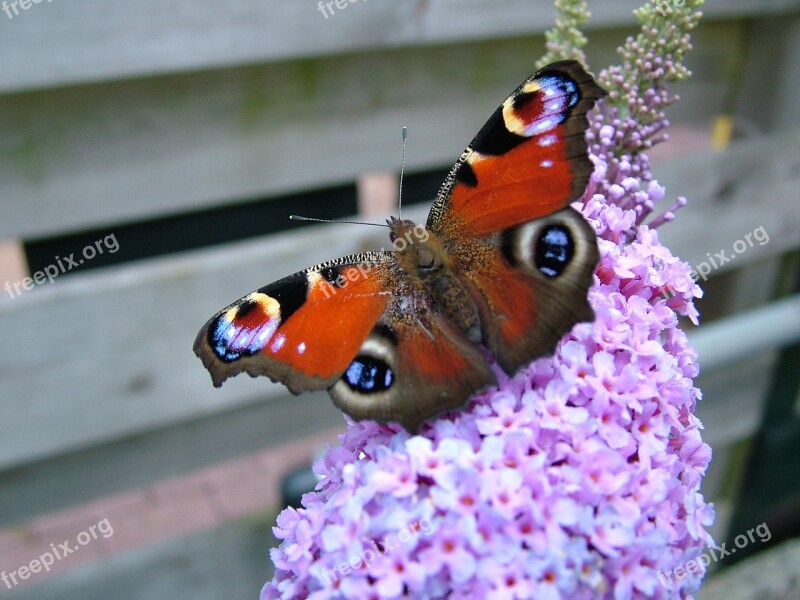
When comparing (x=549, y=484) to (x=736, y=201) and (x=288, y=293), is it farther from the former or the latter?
(x=736, y=201)

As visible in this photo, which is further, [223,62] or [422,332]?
[223,62]

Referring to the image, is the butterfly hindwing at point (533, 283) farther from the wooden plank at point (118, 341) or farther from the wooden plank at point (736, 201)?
the wooden plank at point (736, 201)

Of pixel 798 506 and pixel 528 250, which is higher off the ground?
pixel 528 250

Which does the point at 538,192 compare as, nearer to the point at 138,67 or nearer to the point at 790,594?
the point at 138,67

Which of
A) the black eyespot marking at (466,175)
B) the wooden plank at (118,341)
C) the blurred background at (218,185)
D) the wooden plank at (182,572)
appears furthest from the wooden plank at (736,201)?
the wooden plank at (182,572)

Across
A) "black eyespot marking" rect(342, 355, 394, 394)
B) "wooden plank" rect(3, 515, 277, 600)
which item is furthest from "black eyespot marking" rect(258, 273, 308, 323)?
"wooden plank" rect(3, 515, 277, 600)

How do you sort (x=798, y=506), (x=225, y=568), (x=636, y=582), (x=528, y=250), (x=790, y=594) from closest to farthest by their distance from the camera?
(x=636, y=582) → (x=528, y=250) → (x=790, y=594) → (x=225, y=568) → (x=798, y=506)

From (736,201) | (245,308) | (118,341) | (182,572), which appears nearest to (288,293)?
(245,308)

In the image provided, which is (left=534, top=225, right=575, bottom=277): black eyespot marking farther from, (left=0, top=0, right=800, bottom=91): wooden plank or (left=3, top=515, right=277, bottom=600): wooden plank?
(left=3, top=515, right=277, bottom=600): wooden plank

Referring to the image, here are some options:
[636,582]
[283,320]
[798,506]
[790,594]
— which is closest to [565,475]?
[636,582]
